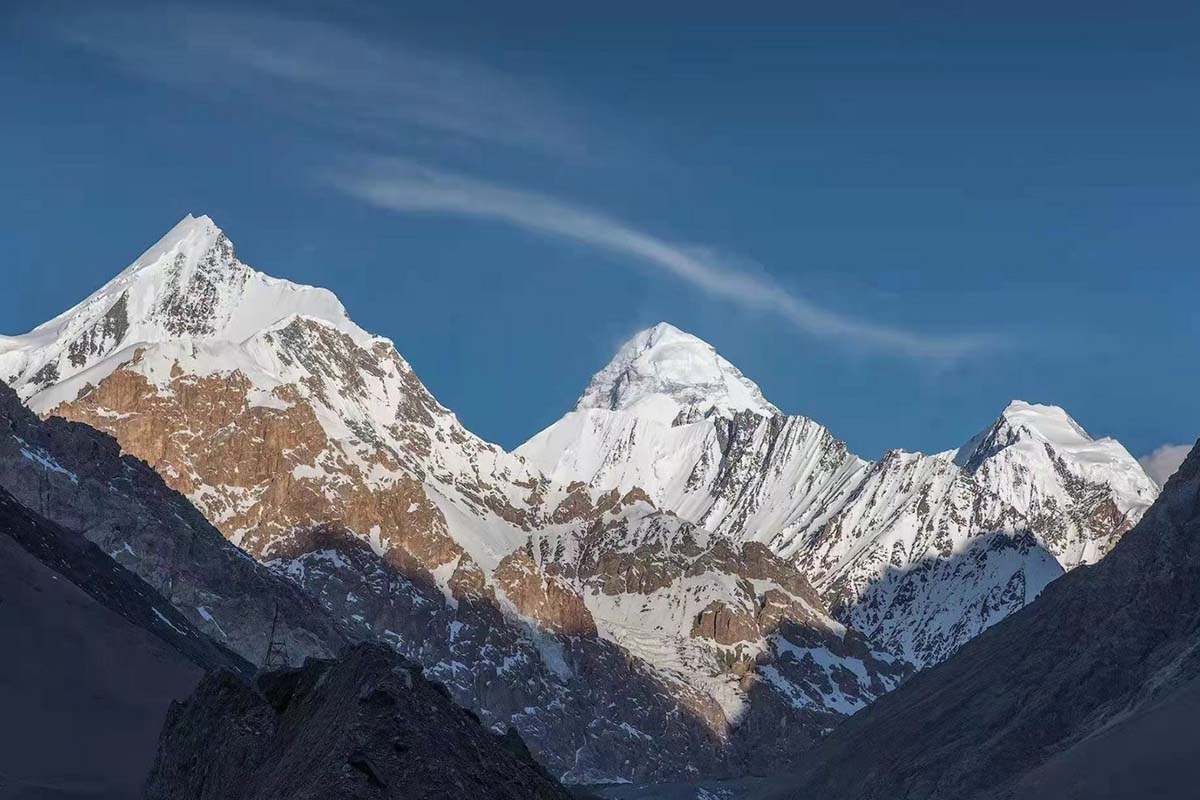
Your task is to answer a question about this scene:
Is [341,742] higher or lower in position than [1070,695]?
lower

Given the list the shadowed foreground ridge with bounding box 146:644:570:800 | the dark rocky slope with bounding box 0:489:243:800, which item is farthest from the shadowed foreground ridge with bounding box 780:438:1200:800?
the shadowed foreground ridge with bounding box 146:644:570:800

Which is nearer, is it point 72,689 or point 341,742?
point 341,742

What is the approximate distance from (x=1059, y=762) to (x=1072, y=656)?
46.1 metres

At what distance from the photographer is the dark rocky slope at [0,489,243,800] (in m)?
72.1

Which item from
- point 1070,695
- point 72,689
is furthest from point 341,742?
point 1070,695

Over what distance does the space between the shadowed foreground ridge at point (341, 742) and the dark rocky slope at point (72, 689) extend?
30959mm

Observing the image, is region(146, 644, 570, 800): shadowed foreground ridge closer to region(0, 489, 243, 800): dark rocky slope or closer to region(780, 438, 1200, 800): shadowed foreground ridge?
region(0, 489, 243, 800): dark rocky slope

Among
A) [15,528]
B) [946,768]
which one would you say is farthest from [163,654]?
[946,768]

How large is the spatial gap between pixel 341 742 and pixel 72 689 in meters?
59.7

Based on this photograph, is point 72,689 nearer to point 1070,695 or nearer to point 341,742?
point 341,742

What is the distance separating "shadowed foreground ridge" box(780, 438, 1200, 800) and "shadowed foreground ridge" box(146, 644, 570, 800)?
206 feet

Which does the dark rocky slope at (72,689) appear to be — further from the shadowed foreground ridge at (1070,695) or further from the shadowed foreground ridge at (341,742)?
the shadowed foreground ridge at (1070,695)

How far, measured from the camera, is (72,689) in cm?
8512

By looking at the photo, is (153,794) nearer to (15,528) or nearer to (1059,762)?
(1059,762)
